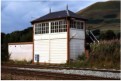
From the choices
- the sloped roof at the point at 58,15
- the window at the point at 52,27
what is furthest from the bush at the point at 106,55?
the sloped roof at the point at 58,15

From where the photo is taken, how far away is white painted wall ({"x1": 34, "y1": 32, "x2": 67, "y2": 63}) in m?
34.1

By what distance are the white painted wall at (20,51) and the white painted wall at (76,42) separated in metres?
6.41

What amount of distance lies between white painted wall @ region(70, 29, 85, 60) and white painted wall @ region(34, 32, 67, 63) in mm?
759

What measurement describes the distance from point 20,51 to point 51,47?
6.01m

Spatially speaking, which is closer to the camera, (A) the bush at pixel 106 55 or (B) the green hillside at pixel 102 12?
(A) the bush at pixel 106 55

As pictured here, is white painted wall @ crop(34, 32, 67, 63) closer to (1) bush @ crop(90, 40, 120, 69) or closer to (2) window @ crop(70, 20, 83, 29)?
(2) window @ crop(70, 20, 83, 29)

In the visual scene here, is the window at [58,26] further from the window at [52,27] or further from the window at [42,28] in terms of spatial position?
the window at [42,28]

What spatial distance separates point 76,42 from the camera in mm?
34812

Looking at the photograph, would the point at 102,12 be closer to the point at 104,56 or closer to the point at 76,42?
the point at 76,42

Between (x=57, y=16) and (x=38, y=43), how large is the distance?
4.07 m

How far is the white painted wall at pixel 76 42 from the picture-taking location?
34125 millimetres

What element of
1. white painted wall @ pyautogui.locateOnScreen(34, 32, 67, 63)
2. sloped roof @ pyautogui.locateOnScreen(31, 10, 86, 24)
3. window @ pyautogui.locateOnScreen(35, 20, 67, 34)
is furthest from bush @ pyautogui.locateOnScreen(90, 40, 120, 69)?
sloped roof @ pyautogui.locateOnScreen(31, 10, 86, 24)

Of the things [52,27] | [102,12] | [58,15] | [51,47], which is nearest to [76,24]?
[58,15]

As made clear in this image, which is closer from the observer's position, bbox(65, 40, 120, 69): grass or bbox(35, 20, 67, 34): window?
bbox(65, 40, 120, 69): grass
